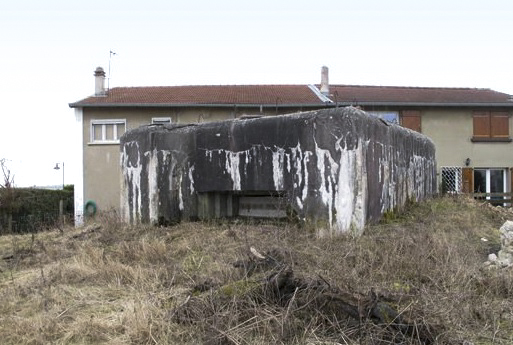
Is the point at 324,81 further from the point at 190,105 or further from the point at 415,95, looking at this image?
the point at 190,105

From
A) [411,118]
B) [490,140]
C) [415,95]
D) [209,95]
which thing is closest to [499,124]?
[490,140]

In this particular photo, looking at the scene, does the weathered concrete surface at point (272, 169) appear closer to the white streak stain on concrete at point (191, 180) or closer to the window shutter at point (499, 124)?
the white streak stain on concrete at point (191, 180)

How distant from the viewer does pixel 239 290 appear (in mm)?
4852

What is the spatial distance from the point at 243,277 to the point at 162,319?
930 mm

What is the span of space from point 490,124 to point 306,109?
7.90 m

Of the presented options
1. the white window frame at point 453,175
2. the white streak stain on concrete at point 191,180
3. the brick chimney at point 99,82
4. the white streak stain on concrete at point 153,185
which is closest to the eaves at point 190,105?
the brick chimney at point 99,82

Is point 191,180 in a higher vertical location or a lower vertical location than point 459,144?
lower

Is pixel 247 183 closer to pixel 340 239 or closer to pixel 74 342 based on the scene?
pixel 340 239

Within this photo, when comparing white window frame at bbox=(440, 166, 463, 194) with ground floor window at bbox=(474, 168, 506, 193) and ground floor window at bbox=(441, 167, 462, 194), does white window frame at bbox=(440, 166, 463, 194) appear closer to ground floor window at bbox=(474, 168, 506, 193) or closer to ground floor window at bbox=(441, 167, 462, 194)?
ground floor window at bbox=(441, 167, 462, 194)

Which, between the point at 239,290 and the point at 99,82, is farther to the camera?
the point at 99,82

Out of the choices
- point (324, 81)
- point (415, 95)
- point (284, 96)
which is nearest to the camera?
point (284, 96)

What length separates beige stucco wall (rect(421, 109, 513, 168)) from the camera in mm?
23266

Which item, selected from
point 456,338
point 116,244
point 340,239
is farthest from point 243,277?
point 116,244

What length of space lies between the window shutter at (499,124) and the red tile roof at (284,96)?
57 cm
